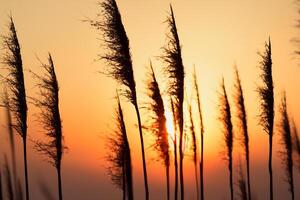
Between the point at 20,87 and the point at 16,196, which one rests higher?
the point at 20,87

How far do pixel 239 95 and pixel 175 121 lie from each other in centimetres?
832

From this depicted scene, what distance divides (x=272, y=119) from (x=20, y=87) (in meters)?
7.59

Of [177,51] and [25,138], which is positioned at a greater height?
[177,51]

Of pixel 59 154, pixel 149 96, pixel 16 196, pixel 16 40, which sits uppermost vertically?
pixel 16 40

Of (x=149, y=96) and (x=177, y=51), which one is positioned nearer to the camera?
(x=177, y=51)

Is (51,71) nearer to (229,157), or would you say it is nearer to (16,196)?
(16,196)

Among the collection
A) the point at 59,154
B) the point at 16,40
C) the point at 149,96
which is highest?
the point at 16,40

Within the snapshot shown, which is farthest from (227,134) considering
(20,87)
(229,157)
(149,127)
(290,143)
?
(20,87)

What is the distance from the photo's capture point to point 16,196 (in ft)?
66.8

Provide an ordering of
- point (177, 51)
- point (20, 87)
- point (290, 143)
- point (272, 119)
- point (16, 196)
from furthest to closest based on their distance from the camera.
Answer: point (290, 143) → point (16, 196) → point (272, 119) → point (20, 87) → point (177, 51)

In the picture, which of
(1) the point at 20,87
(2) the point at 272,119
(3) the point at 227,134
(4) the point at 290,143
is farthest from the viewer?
(4) the point at 290,143

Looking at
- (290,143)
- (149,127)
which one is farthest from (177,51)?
(290,143)

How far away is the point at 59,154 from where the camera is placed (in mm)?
15703

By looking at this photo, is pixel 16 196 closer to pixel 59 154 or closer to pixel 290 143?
pixel 59 154
